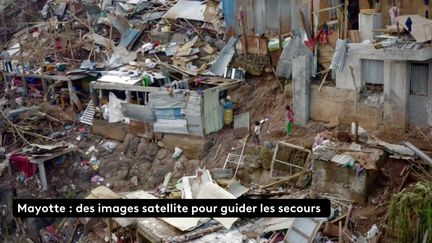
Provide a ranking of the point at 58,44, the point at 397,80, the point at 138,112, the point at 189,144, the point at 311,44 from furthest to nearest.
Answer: the point at 58,44 < the point at 138,112 < the point at 189,144 < the point at 311,44 < the point at 397,80

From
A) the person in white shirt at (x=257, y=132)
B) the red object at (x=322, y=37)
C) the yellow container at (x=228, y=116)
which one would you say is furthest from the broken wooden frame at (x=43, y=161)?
the red object at (x=322, y=37)

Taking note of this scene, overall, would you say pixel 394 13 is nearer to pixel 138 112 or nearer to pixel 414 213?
pixel 414 213

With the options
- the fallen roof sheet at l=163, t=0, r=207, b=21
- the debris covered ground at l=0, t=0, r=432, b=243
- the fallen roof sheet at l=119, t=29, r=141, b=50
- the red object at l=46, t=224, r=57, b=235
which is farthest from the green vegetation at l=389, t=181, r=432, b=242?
the fallen roof sheet at l=119, t=29, r=141, b=50

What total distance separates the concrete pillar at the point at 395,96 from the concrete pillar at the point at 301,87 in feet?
7.16

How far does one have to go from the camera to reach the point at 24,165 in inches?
731

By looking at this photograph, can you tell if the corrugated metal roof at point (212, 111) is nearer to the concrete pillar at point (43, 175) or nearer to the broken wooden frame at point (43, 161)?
the broken wooden frame at point (43, 161)

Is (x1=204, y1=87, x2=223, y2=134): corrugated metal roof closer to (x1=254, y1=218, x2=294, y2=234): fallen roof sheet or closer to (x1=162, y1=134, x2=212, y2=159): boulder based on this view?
(x1=162, y1=134, x2=212, y2=159): boulder

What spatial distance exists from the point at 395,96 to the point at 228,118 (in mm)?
5104

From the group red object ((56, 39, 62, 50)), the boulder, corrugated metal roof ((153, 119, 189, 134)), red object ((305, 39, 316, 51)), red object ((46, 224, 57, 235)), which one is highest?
red object ((305, 39, 316, 51))

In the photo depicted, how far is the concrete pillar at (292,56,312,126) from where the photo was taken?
16.4 m

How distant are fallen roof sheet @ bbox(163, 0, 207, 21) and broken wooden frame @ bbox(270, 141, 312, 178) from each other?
25.8 ft

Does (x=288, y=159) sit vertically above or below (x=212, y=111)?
below

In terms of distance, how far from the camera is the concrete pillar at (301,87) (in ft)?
53.7

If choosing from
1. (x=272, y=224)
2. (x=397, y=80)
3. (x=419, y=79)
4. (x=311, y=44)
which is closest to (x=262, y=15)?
(x=311, y=44)
